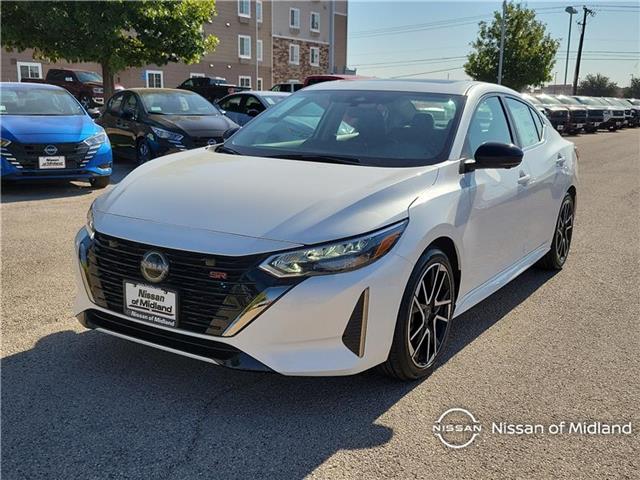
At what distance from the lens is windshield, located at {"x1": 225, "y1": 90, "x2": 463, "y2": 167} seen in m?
3.91

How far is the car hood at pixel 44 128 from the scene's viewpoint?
8.41 metres

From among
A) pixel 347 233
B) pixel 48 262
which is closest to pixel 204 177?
pixel 347 233

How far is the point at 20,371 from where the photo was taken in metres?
3.46

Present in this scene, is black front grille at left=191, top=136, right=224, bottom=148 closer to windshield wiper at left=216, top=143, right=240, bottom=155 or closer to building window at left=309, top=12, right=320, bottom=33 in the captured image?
windshield wiper at left=216, top=143, right=240, bottom=155

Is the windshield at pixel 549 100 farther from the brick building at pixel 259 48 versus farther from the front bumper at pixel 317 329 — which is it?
the front bumper at pixel 317 329

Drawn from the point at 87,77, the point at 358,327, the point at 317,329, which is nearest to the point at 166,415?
the point at 317,329

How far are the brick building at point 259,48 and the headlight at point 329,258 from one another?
3688 centimetres

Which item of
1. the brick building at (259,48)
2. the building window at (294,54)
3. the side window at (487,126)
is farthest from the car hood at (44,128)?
the building window at (294,54)

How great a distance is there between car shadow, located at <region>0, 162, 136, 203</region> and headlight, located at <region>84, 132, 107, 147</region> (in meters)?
0.69

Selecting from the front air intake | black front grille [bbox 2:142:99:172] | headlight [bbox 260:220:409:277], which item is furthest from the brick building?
the front air intake

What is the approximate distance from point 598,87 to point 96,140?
290 ft

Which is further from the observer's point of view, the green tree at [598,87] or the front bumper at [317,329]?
the green tree at [598,87]

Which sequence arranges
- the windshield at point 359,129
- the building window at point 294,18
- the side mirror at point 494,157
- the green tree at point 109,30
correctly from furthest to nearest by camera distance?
the building window at point 294,18, the green tree at point 109,30, the windshield at point 359,129, the side mirror at point 494,157

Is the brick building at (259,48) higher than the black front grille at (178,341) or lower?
higher
